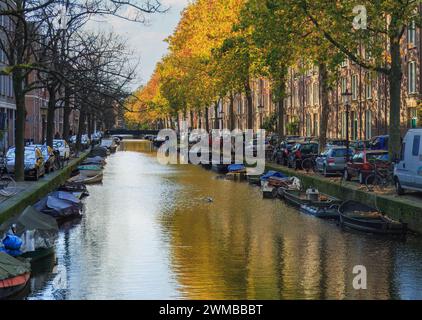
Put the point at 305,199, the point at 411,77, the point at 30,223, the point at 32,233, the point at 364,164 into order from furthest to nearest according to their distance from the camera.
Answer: the point at 411,77 → the point at 364,164 → the point at 305,199 → the point at 30,223 → the point at 32,233

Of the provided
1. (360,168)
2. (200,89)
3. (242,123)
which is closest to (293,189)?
(360,168)

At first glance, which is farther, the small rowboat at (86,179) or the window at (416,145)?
the small rowboat at (86,179)

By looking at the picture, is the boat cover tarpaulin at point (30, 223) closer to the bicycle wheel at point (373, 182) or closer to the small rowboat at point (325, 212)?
the small rowboat at point (325, 212)

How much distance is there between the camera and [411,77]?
183 feet

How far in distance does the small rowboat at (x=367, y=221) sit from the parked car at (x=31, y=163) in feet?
53.9

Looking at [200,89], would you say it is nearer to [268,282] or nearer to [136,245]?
[136,245]

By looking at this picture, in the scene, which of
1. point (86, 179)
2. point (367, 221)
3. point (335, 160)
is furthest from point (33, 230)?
point (86, 179)

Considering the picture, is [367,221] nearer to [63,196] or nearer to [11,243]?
[63,196]

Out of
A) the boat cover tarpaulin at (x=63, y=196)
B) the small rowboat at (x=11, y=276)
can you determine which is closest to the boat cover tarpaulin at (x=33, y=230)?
the small rowboat at (x=11, y=276)

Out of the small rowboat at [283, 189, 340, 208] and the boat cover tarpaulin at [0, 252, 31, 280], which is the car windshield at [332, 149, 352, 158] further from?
the boat cover tarpaulin at [0, 252, 31, 280]

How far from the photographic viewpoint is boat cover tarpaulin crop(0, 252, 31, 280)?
585 inches

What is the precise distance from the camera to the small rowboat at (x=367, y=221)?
76.2ft

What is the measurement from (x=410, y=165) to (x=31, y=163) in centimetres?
1832

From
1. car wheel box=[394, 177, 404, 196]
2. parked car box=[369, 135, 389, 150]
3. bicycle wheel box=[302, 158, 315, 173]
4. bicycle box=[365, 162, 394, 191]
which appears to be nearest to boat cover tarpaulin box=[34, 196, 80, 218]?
bicycle box=[365, 162, 394, 191]
